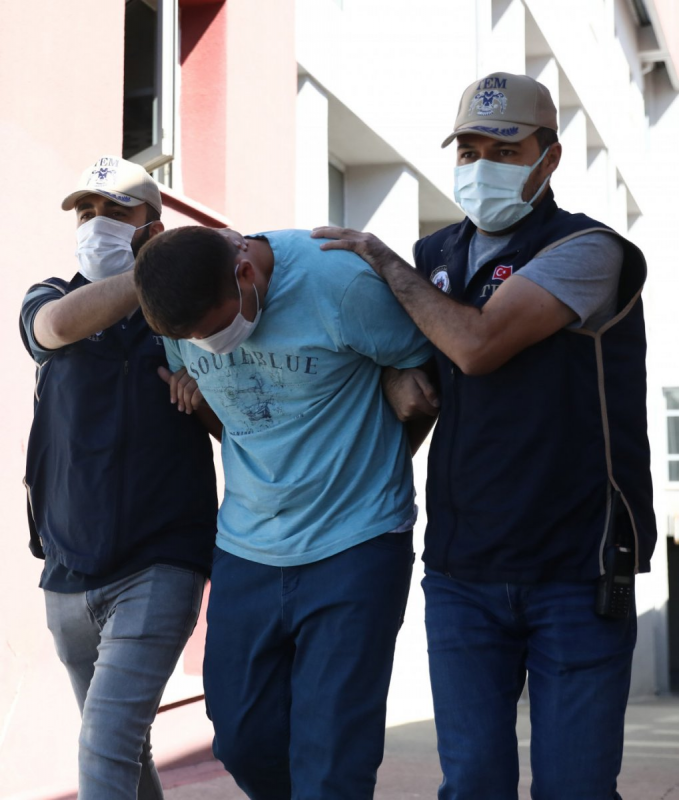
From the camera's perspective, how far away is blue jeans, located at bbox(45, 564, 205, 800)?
294 cm

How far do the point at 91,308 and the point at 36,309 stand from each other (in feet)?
0.95

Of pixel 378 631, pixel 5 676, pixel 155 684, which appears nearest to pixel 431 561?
pixel 378 631

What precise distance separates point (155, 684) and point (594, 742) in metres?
1.12

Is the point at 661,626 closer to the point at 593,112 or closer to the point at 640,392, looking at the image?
the point at 593,112

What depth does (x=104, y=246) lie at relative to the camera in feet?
10.8

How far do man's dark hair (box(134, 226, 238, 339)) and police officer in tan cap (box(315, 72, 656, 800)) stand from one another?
17.7 inches

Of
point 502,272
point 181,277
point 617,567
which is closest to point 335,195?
point 502,272

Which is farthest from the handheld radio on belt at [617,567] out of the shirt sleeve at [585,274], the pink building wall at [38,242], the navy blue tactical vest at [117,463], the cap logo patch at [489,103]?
the pink building wall at [38,242]

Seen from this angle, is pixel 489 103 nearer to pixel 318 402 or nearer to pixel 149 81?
pixel 318 402

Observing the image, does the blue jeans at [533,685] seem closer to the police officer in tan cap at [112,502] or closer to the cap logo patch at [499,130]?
the police officer in tan cap at [112,502]

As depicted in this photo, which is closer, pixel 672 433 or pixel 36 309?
pixel 36 309

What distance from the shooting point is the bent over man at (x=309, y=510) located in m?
2.82

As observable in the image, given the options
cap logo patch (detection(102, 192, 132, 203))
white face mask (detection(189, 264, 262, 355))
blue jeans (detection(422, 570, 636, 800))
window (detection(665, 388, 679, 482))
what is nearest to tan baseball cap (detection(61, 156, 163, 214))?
cap logo patch (detection(102, 192, 132, 203))

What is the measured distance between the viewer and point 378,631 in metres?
2.87
